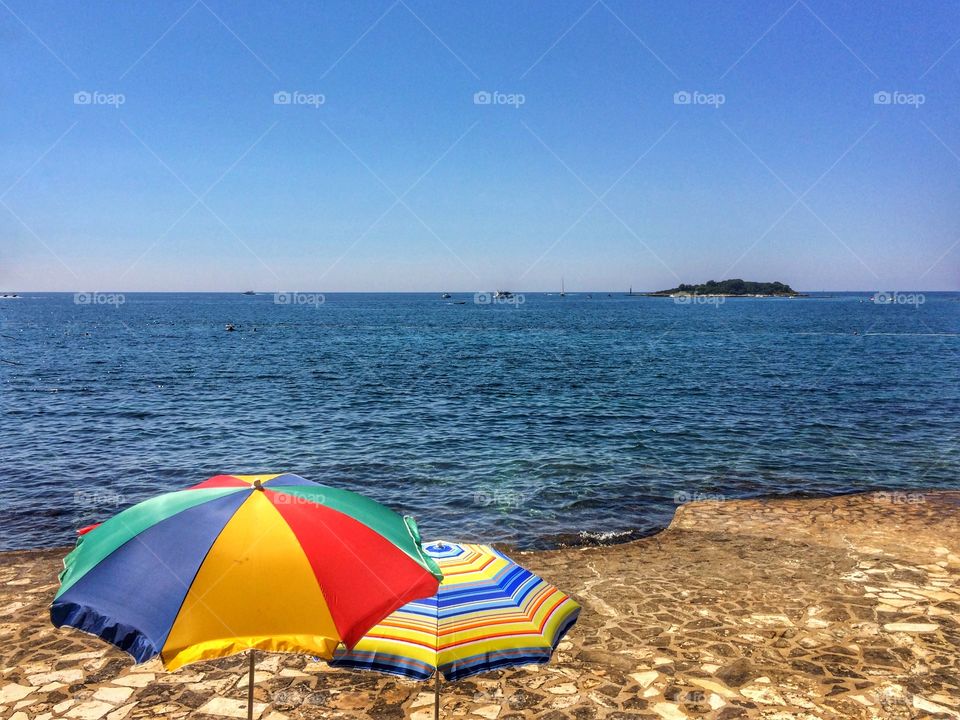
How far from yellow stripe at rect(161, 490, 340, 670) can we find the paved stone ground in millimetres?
3493

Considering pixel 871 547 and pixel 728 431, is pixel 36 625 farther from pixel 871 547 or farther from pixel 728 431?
pixel 728 431

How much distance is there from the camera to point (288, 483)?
540 centimetres

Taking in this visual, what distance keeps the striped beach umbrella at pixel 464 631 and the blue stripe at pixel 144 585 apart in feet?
5.52

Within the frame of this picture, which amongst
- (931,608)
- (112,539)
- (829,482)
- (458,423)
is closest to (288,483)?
(112,539)

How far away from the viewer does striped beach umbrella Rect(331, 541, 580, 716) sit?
5.46 meters

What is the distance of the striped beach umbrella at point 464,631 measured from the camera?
546 centimetres

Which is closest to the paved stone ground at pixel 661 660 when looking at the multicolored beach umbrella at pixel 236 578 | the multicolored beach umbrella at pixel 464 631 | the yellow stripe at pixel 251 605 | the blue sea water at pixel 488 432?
the multicolored beach umbrella at pixel 464 631

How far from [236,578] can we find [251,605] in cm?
20

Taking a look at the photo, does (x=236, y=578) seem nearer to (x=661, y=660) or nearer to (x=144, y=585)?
(x=144, y=585)

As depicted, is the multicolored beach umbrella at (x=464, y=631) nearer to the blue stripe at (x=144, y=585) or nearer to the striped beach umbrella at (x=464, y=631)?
the striped beach umbrella at (x=464, y=631)

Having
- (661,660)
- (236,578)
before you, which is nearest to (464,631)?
(236,578)

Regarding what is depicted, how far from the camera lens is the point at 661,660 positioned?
27.5 feet

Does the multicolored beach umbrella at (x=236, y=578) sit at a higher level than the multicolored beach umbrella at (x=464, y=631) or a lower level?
higher

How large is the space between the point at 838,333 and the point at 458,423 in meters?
78.3
